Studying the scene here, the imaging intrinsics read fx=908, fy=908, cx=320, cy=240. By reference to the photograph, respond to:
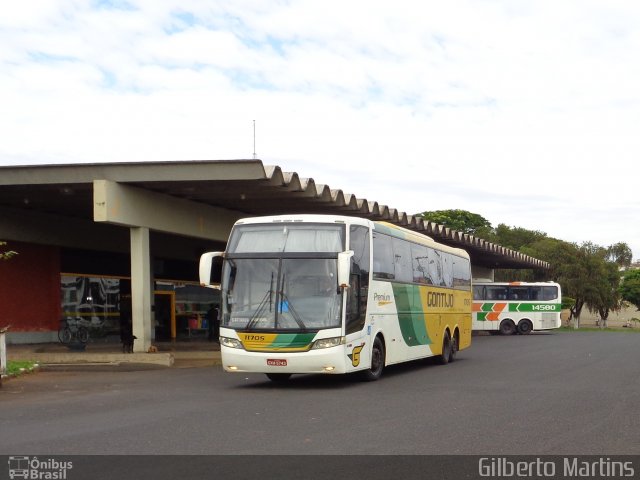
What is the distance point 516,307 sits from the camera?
5025cm

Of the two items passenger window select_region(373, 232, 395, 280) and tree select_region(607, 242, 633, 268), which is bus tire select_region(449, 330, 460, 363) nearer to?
passenger window select_region(373, 232, 395, 280)

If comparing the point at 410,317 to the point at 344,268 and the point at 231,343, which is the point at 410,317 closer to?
the point at 344,268

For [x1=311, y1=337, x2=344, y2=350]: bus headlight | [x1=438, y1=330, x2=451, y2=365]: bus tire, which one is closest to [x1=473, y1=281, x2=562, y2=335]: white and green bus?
[x1=438, y1=330, x2=451, y2=365]: bus tire

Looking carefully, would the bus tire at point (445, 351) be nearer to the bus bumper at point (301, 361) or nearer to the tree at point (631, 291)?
the bus bumper at point (301, 361)

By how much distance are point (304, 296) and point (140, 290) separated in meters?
9.32

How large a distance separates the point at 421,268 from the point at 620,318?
3176 inches

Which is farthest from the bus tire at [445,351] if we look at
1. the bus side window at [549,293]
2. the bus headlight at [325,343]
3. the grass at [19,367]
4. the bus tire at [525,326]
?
the bus tire at [525,326]

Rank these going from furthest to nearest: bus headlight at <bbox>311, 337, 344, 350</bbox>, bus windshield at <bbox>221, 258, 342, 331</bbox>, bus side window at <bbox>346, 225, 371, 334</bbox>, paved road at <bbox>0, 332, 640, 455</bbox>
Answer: bus side window at <bbox>346, 225, 371, 334</bbox>, bus windshield at <bbox>221, 258, 342, 331</bbox>, bus headlight at <bbox>311, 337, 344, 350</bbox>, paved road at <bbox>0, 332, 640, 455</bbox>

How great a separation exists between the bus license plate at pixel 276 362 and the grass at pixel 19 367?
6521 millimetres

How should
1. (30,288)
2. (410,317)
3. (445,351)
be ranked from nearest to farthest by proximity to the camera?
1. (410,317)
2. (445,351)
3. (30,288)

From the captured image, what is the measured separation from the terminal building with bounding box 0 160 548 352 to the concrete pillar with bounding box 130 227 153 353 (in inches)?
1.1

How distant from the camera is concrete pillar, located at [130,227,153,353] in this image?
956 inches

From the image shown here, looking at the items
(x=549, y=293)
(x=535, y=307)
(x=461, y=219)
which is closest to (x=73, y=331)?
(x=535, y=307)

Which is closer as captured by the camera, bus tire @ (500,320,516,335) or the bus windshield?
the bus windshield
